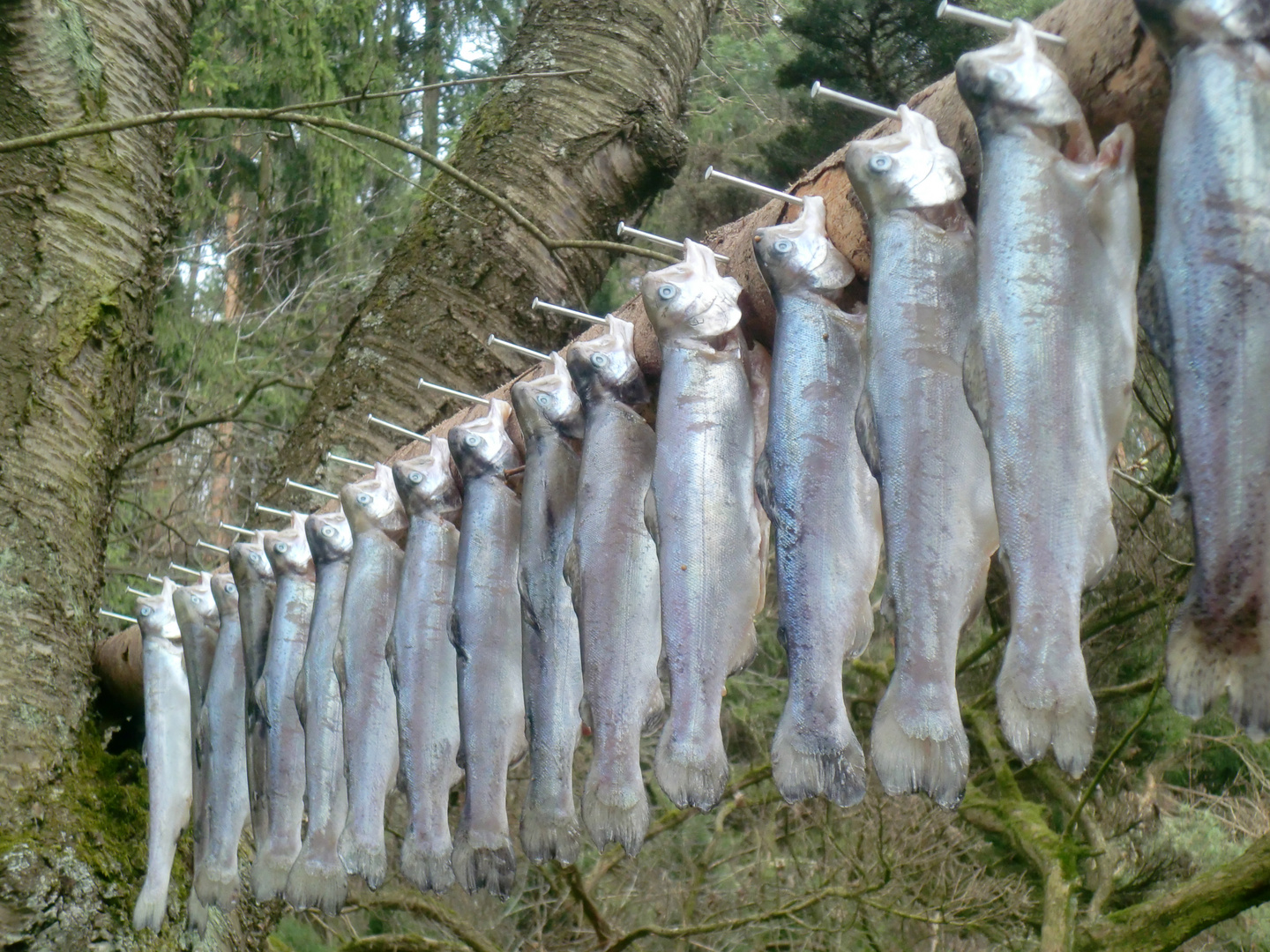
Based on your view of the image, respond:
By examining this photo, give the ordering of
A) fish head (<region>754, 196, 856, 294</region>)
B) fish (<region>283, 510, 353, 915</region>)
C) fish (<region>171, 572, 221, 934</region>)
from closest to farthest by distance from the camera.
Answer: fish head (<region>754, 196, 856, 294</region>), fish (<region>283, 510, 353, 915</region>), fish (<region>171, 572, 221, 934</region>)

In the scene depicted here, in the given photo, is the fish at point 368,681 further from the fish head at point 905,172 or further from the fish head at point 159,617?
the fish head at point 905,172

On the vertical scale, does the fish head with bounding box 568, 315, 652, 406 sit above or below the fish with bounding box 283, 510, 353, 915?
above

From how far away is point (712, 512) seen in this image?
49.3 inches

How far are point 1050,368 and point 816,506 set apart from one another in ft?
0.93

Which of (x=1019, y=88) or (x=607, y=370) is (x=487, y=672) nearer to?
(x=607, y=370)

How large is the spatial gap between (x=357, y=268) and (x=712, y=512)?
7394mm

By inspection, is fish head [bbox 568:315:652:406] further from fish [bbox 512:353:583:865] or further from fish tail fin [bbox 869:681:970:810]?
fish tail fin [bbox 869:681:970:810]

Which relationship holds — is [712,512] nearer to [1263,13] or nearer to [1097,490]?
[1097,490]

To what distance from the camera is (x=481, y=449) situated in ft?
5.37

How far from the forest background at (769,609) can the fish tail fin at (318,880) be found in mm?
877

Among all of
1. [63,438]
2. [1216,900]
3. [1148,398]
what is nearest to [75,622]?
[63,438]

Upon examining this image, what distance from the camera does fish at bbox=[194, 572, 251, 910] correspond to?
7.08 feet

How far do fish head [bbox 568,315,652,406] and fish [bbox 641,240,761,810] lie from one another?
14 centimetres

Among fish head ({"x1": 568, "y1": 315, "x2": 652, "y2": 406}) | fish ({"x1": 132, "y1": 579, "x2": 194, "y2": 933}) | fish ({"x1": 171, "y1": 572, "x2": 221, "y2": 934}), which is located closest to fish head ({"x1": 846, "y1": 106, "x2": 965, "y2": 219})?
fish head ({"x1": 568, "y1": 315, "x2": 652, "y2": 406})
